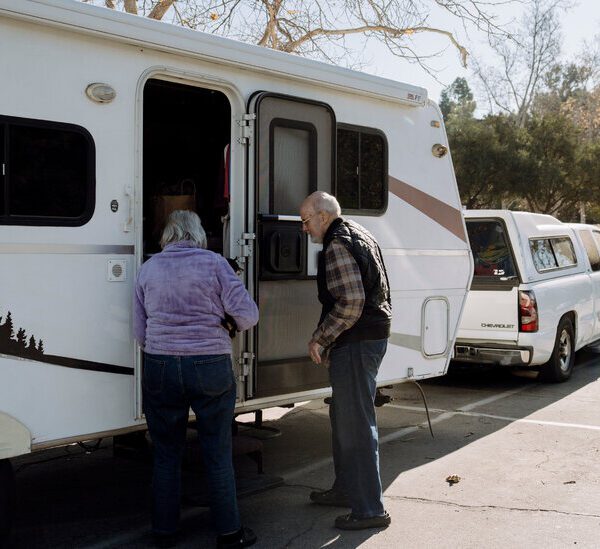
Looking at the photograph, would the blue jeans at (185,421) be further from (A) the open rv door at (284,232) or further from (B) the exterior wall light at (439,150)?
(B) the exterior wall light at (439,150)

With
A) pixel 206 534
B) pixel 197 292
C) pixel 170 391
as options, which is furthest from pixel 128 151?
pixel 206 534

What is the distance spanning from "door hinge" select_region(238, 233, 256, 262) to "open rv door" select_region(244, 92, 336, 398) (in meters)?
0.01

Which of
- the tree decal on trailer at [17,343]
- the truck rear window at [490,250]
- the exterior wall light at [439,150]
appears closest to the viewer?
the tree decal on trailer at [17,343]

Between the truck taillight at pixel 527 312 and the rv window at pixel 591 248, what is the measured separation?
2.57m

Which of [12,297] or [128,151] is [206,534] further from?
[128,151]

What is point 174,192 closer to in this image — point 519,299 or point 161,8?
point 519,299

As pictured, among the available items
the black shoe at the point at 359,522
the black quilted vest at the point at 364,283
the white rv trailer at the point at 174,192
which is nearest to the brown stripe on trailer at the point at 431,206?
the white rv trailer at the point at 174,192

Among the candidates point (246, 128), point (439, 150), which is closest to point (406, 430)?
point (439, 150)

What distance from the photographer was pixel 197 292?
4074mm

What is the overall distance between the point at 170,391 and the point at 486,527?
200cm

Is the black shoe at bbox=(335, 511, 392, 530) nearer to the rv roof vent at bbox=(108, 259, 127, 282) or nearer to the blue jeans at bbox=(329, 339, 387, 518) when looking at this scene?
the blue jeans at bbox=(329, 339, 387, 518)

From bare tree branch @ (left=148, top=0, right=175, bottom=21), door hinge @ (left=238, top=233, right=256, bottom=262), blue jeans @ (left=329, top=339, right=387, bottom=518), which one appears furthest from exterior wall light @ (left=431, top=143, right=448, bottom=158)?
bare tree branch @ (left=148, top=0, right=175, bottom=21)

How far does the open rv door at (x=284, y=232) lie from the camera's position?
4.85 metres

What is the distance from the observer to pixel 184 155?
6.22 m
